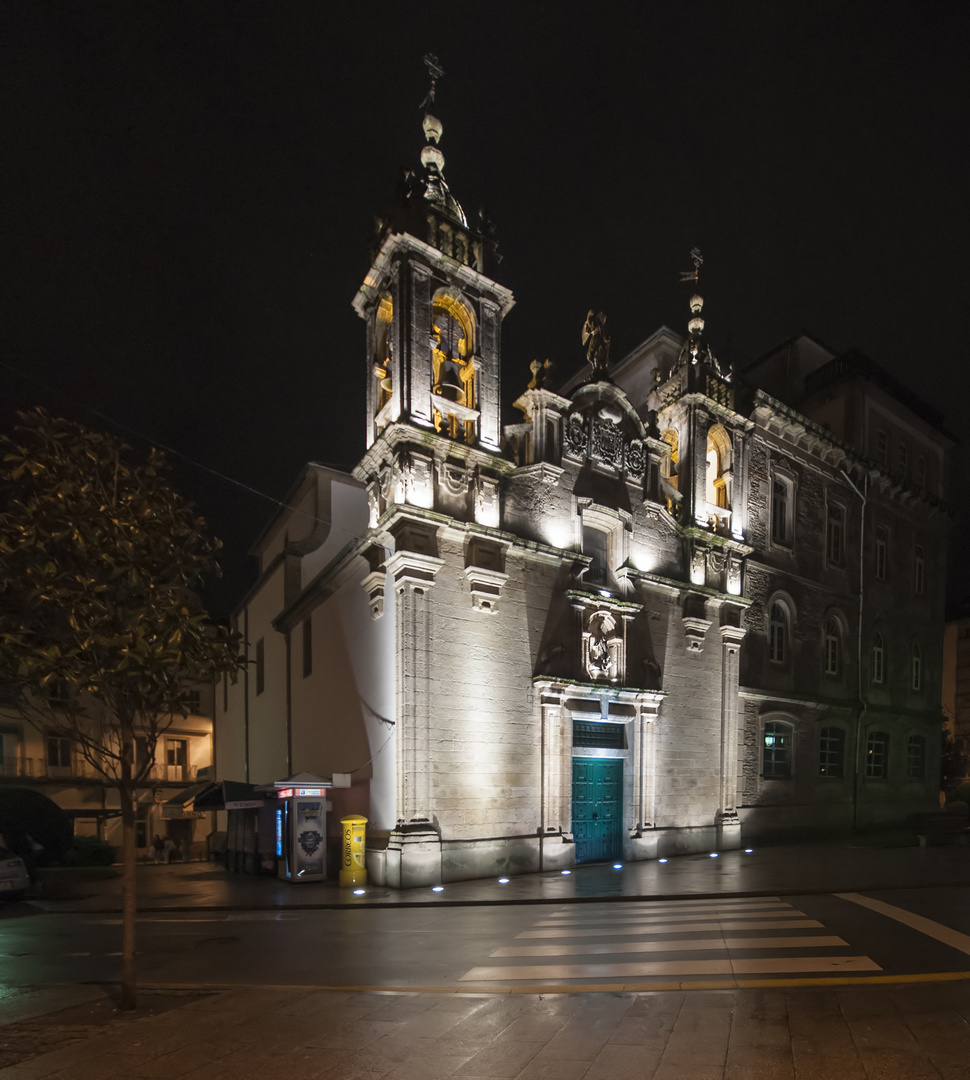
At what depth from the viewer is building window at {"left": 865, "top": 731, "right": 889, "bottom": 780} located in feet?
91.4

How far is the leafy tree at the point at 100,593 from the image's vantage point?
7.00 meters

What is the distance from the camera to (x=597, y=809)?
64.4ft

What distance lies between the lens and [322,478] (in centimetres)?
2431

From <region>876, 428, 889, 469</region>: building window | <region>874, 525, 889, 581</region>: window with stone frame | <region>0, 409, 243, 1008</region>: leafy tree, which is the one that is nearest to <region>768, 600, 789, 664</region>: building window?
<region>874, 525, 889, 581</region>: window with stone frame

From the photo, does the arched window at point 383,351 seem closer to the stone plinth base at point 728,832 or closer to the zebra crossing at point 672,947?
the zebra crossing at point 672,947

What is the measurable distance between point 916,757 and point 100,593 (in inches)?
1311

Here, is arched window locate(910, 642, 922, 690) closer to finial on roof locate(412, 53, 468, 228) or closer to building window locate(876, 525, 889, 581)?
building window locate(876, 525, 889, 581)

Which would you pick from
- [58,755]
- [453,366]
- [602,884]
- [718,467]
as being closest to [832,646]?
[718,467]

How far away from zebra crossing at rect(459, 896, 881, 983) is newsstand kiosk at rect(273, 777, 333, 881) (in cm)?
687

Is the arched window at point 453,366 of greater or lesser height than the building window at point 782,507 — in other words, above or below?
above

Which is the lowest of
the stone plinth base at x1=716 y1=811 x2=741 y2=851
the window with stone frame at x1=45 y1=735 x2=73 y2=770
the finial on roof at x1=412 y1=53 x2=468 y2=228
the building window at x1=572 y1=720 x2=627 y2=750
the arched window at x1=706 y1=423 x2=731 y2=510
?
the window with stone frame at x1=45 y1=735 x2=73 y2=770

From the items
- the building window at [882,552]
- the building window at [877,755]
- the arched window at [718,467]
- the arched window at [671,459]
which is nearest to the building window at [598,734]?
the arched window at [671,459]

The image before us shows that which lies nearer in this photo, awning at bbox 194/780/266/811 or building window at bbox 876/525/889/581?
awning at bbox 194/780/266/811

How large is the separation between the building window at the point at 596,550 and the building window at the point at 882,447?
635 inches
